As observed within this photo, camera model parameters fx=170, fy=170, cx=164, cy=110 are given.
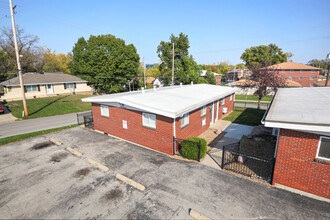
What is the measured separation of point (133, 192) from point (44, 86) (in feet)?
127

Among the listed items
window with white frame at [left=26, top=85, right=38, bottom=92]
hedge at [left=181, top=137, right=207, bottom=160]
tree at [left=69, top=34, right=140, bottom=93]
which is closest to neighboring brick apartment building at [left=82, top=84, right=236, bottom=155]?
hedge at [left=181, top=137, right=207, bottom=160]

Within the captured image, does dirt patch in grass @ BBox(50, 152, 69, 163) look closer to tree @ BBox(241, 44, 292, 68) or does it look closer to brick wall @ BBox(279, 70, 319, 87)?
brick wall @ BBox(279, 70, 319, 87)

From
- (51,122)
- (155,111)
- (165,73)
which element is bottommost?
(51,122)

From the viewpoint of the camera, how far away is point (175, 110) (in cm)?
1058

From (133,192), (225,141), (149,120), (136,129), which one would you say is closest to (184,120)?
(149,120)

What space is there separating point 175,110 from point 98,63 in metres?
33.5

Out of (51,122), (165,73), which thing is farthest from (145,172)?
(165,73)

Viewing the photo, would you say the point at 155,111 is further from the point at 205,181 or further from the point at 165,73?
the point at 165,73

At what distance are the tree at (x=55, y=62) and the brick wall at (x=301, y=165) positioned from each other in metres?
68.4

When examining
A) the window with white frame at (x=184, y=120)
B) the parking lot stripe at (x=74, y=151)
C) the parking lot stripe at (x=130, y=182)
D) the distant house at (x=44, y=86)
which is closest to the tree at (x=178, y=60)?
the distant house at (x=44, y=86)

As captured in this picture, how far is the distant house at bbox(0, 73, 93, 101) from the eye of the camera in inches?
1278

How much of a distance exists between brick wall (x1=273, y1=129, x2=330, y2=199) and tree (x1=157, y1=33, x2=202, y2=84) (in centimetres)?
3836

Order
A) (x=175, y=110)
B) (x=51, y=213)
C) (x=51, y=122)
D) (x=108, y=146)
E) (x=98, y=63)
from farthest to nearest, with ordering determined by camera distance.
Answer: (x=98, y=63) → (x=51, y=122) → (x=108, y=146) → (x=175, y=110) → (x=51, y=213)

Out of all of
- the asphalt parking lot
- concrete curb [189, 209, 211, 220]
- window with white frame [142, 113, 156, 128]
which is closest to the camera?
concrete curb [189, 209, 211, 220]
